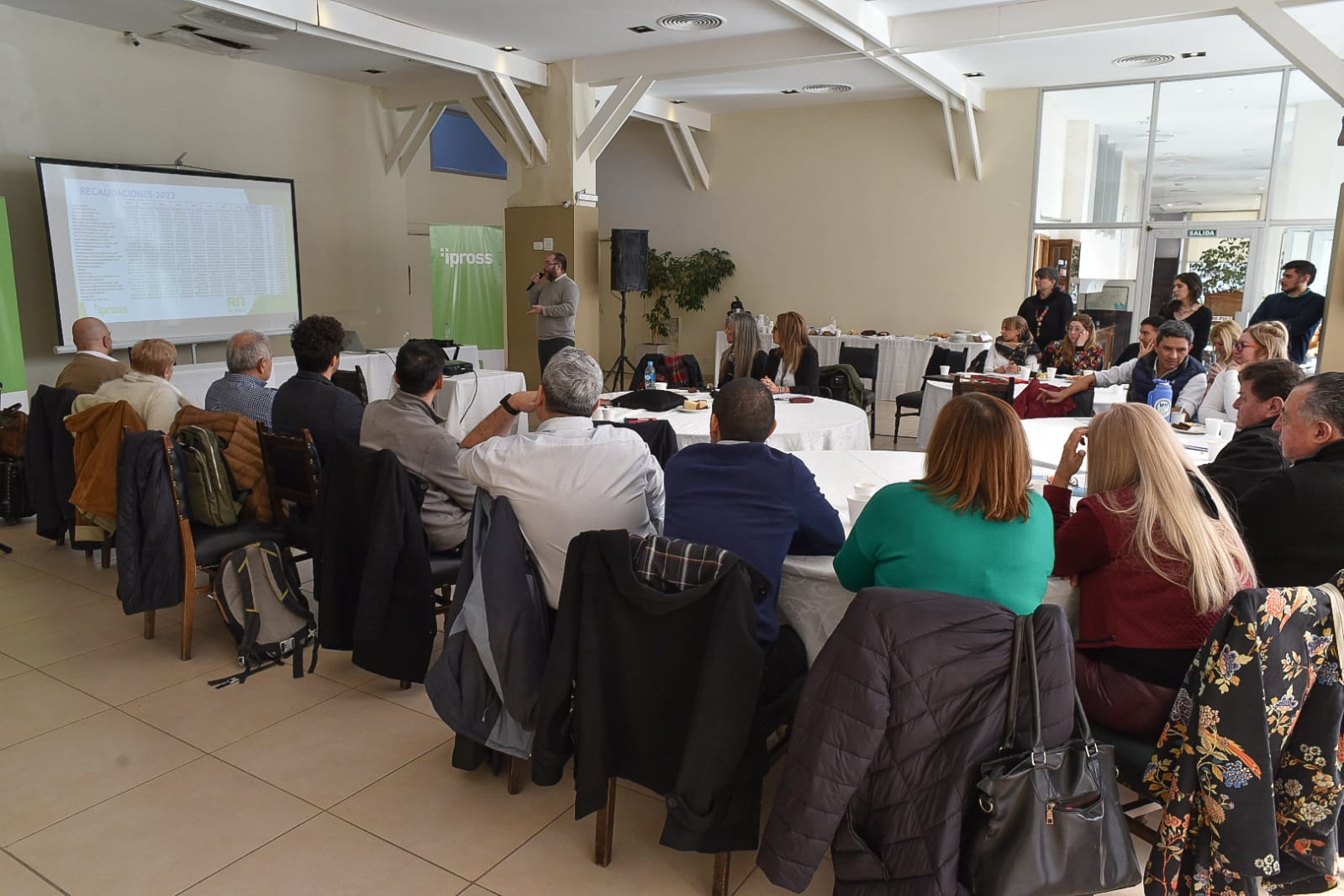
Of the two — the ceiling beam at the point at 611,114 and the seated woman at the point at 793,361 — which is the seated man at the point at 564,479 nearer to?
the seated woman at the point at 793,361

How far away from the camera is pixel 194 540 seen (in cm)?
326

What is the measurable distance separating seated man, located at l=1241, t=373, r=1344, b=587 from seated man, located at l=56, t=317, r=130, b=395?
4821mm

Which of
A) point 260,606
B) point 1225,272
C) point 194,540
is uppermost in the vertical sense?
point 1225,272

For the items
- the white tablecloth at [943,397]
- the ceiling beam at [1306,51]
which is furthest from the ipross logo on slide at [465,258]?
the ceiling beam at [1306,51]

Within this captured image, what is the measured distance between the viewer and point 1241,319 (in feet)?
28.3

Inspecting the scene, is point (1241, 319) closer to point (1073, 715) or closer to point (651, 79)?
point (651, 79)

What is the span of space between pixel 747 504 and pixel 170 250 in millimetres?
6927

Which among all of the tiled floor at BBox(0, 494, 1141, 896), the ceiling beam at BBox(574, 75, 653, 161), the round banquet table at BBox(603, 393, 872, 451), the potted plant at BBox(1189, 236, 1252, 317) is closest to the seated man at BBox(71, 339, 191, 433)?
the tiled floor at BBox(0, 494, 1141, 896)

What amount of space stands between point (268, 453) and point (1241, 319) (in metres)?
8.97

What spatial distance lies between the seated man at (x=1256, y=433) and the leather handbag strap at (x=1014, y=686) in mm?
1127

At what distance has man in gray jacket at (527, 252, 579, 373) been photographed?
7430 mm

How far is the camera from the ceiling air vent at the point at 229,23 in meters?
6.29

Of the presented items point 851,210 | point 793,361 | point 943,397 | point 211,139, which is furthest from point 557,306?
point 851,210

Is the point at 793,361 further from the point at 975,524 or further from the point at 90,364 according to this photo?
the point at 90,364
